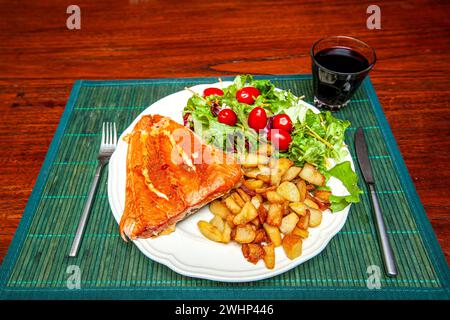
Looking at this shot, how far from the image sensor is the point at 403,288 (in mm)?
1997

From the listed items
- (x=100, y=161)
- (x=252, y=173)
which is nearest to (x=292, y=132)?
(x=252, y=173)

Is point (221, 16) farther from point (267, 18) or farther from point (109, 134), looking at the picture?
point (109, 134)

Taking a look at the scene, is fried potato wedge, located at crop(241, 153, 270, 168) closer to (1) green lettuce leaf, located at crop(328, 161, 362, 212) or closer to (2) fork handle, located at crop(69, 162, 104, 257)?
(1) green lettuce leaf, located at crop(328, 161, 362, 212)

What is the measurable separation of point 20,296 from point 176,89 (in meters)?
1.99

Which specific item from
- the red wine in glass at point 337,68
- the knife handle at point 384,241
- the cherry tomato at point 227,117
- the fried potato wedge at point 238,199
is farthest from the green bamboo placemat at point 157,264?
the cherry tomato at point 227,117

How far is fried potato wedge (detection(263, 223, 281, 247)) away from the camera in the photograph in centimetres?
200

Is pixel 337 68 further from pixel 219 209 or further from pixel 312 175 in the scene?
pixel 219 209

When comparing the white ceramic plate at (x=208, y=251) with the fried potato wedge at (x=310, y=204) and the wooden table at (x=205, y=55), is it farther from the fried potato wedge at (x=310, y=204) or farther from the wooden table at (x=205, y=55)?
the wooden table at (x=205, y=55)

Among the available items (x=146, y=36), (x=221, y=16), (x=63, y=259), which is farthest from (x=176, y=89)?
(x=63, y=259)

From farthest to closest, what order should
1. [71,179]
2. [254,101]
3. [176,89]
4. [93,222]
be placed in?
[176,89], [254,101], [71,179], [93,222]

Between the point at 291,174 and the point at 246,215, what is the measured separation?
471 mm

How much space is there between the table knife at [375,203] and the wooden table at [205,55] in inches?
14.7

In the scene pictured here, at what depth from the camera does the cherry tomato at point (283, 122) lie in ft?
8.29

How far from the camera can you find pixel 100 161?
2570 mm
